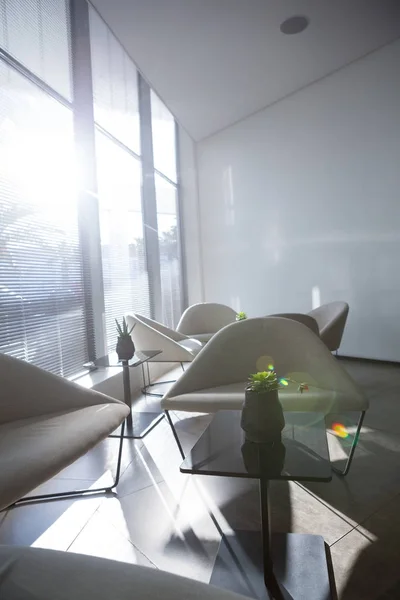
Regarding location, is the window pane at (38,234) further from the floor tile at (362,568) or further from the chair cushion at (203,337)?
the floor tile at (362,568)

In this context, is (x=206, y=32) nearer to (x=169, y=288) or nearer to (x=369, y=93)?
(x=369, y=93)

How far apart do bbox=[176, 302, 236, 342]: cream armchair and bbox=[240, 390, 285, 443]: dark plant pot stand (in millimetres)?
3182

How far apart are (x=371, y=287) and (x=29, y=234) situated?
374 cm

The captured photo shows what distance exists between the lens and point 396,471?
216 centimetres

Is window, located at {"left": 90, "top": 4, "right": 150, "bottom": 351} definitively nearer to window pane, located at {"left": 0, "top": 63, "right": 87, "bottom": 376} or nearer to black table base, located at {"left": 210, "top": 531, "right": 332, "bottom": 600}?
window pane, located at {"left": 0, "top": 63, "right": 87, "bottom": 376}

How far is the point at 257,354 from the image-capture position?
2479 mm

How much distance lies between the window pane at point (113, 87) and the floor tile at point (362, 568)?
3.77 m

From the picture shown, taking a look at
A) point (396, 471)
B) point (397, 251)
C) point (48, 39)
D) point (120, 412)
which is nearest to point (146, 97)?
point (48, 39)

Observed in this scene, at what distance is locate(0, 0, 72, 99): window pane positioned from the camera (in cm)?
277

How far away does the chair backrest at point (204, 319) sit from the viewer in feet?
15.8

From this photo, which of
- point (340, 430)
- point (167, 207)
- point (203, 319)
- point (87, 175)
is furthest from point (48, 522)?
point (167, 207)

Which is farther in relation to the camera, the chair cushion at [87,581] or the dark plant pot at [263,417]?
the dark plant pot at [263,417]

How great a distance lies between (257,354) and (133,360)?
3.09 feet

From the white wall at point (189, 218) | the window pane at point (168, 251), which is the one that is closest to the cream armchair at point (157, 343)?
the window pane at point (168, 251)
